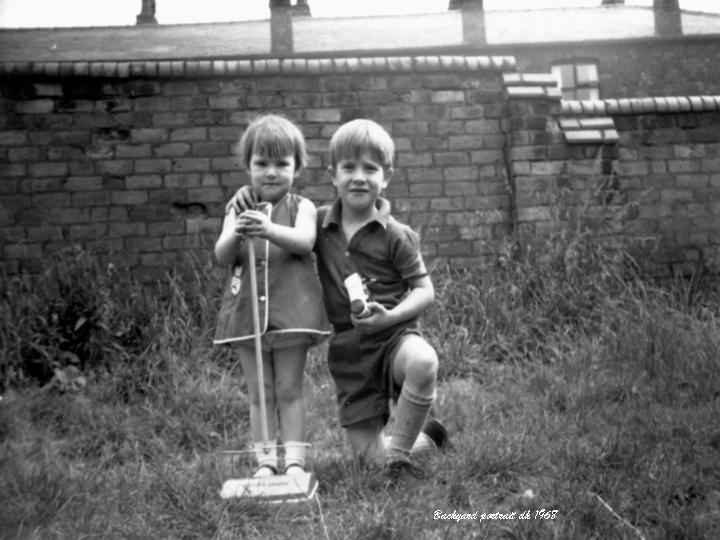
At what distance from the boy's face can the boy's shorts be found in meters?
0.50

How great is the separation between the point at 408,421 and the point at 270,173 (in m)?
1.06

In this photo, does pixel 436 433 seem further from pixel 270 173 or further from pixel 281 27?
pixel 281 27

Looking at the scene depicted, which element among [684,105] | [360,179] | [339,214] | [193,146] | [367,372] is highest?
[684,105]

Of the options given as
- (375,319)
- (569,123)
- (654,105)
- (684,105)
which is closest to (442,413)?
Result: (375,319)

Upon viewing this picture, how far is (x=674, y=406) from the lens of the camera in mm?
3350

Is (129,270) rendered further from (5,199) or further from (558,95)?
(558,95)

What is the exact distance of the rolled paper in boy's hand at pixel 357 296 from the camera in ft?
8.69

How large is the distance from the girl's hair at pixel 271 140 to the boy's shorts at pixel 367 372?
0.74 m

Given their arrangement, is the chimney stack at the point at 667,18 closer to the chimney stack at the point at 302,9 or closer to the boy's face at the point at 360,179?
the chimney stack at the point at 302,9

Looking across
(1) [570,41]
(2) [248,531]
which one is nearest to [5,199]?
(2) [248,531]

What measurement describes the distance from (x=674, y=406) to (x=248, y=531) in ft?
6.53

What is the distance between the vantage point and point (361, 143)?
2.88 metres

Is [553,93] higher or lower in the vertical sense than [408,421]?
higher

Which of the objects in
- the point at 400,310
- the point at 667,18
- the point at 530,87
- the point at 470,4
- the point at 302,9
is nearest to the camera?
the point at 400,310
